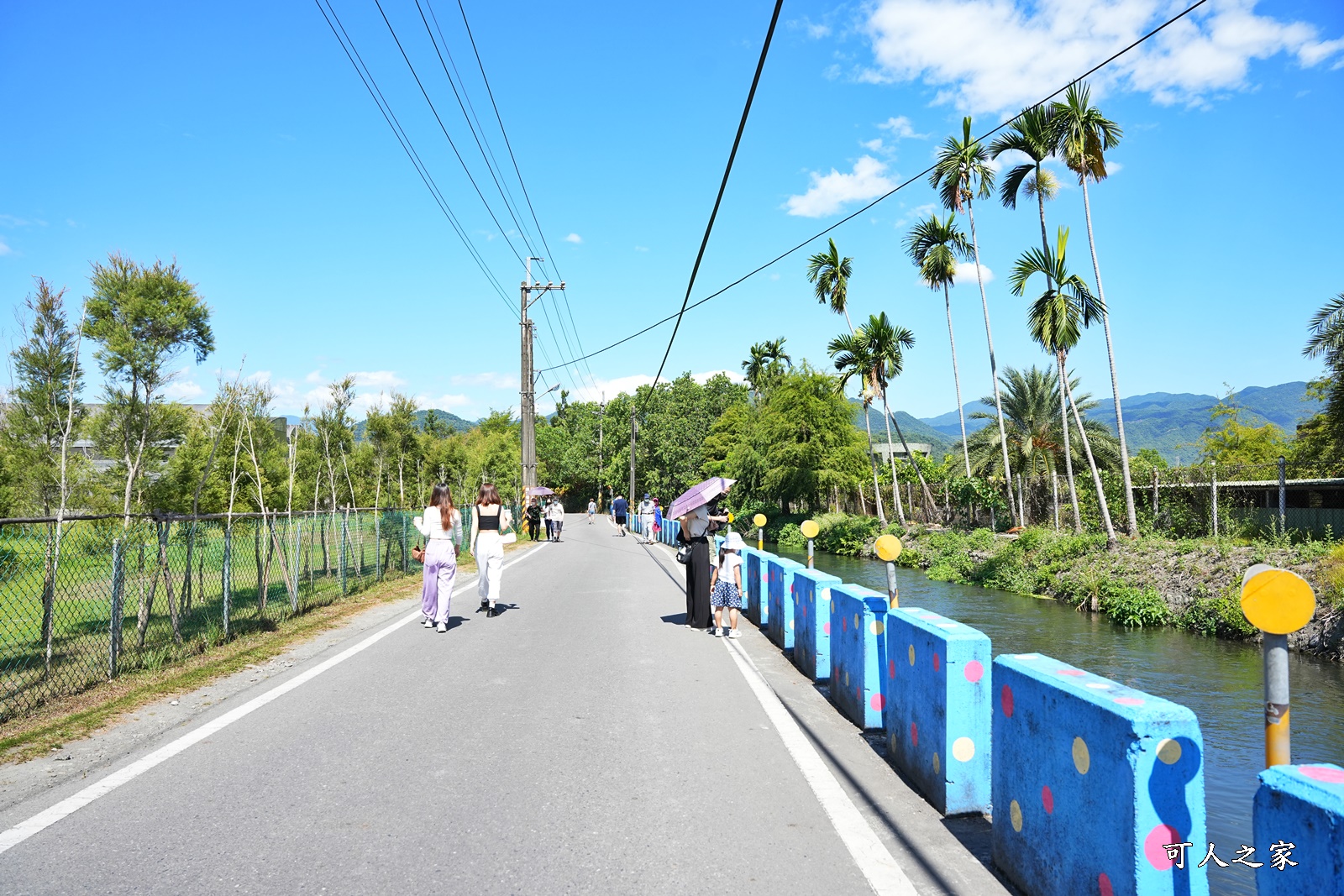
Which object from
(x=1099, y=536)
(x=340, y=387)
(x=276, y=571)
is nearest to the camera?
(x=276, y=571)

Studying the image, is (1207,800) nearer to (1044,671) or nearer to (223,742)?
(1044,671)

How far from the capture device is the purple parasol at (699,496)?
38.7 ft

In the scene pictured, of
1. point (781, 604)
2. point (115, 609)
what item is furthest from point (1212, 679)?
point (115, 609)

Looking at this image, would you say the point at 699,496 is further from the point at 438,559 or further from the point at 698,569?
the point at 438,559

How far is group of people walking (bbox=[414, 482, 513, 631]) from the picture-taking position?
10602 mm

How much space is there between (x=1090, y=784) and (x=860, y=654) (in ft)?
10.9

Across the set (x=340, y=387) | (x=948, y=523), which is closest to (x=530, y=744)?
(x=340, y=387)

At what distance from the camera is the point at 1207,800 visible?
6.59m

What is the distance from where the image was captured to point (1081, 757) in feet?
10.1

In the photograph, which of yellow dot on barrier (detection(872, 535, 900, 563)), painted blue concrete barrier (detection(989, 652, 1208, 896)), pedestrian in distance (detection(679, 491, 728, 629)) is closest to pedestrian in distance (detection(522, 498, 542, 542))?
pedestrian in distance (detection(679, 491, 728, 629))

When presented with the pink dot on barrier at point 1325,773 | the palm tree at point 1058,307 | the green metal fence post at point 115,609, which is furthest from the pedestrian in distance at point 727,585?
the palm tree at point 1058,307

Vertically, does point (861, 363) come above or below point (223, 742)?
above

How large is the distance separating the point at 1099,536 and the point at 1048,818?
2237 centimetres

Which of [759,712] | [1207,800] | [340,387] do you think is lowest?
[1207,800]
